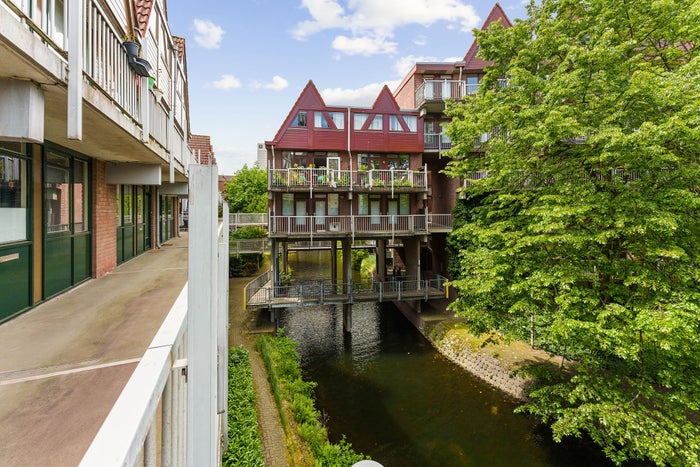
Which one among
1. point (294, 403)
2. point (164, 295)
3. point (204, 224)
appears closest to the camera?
point (204, 224)

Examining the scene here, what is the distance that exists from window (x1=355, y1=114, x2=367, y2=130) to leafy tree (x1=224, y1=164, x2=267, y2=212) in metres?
17.5

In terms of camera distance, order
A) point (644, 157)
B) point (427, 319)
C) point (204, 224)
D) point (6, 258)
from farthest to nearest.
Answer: point (427, 319)
point (644, 157)
point (6, 258)
point (204, 224)

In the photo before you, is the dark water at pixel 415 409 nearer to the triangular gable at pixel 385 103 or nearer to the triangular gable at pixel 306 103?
the triangular gable at pixel 306 103

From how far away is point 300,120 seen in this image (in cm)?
1734

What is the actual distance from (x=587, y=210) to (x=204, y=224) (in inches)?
339

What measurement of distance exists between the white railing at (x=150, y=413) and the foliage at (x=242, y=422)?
5647mm

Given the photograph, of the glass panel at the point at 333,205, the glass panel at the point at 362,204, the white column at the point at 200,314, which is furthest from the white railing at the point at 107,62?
the glass panel at the point at 362,204

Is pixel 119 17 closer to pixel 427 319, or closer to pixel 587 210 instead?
pixel 587 210

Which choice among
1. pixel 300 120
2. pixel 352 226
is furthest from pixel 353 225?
pixel 300 120

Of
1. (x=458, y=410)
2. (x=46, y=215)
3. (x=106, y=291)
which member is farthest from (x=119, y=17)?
(x=458, y=410)

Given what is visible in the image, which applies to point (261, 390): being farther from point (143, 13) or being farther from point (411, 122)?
point (411, 122)

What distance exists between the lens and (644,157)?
745cm

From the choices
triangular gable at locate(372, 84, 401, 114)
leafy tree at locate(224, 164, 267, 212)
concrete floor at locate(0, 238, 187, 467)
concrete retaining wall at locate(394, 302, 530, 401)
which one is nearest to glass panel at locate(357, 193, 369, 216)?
triangular gable at locate(372, 84, 401, 114)

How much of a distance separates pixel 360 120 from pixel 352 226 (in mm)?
6192
